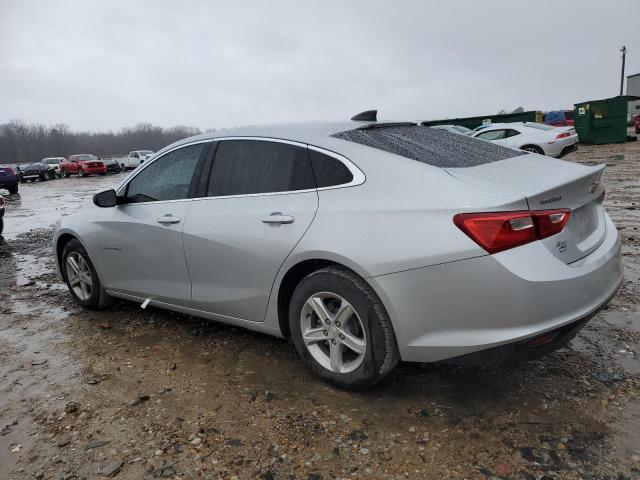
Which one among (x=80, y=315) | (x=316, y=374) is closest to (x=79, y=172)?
(x=80, y=315)

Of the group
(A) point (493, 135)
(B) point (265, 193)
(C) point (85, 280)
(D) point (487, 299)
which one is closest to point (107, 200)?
(C) point (85, 280)

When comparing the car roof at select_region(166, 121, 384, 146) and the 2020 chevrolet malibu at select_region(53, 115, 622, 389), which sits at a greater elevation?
the car roof at select_region(166, 121, 384, 146)

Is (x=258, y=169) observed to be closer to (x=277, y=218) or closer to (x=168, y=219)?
(x=277, y=218)

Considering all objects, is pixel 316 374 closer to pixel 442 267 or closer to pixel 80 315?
pixel 442 267

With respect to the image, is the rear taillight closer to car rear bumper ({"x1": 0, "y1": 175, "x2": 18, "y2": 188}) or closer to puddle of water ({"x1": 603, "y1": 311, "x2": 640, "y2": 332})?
puddle of water ({"x1": 603, "y1": 311, "x2": 640, "y2": 332})

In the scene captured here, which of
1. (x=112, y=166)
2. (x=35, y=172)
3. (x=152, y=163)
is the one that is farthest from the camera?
(x=112, y=166)

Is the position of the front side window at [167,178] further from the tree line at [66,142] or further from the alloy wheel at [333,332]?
the tree line at [66,142]

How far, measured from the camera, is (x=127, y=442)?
2.65 metres

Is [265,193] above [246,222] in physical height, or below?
above

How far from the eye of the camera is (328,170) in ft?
9.92

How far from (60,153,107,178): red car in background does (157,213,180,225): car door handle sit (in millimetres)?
37740

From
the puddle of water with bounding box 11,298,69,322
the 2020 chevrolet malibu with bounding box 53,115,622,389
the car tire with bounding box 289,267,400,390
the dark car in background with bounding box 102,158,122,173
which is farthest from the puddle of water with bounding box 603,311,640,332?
the dark car in background with bounding box 102,158,122,173

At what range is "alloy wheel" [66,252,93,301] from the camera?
15.6ft

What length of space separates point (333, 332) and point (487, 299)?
91 cm
